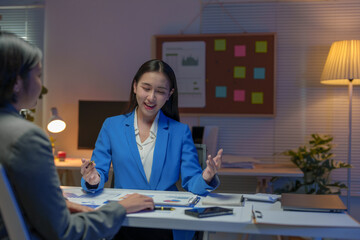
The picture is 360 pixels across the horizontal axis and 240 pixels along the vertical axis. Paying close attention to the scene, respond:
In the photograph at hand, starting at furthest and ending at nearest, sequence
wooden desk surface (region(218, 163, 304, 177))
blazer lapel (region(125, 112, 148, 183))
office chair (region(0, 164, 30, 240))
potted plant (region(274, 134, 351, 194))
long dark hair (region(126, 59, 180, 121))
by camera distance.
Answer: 1. potted plant (region(274, 134, 351, 194))
2. wooden desk surface (region(218, 163, 304, 177))
3. long dark hair (region(126, 59, 180, 121))
4. blazer lapel (region(125, 112, 148, 183))
5. office chair (region(0, 164, 30, 240))

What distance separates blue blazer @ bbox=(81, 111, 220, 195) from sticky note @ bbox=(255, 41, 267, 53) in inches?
81.3

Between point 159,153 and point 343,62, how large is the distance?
2.14 meters

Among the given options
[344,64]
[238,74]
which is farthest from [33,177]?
[238,74]

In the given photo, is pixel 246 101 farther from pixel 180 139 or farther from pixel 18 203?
pixel 18 203

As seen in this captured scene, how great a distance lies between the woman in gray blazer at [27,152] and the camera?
101 centimetres

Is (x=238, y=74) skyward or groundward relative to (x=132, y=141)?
skyward

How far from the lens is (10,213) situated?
1.02 m

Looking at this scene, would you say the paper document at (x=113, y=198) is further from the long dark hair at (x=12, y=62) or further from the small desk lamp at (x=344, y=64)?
the small desk lamp at (x=344, y=64)

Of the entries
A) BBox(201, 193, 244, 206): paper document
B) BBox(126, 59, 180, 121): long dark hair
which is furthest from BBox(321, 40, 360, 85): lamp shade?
BBox(201, 193, 244, 206): paper document

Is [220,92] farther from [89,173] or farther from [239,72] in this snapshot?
[89,173]

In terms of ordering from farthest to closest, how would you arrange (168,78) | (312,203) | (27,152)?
1. (168,78)
2. (312,203)
3. (27,152)

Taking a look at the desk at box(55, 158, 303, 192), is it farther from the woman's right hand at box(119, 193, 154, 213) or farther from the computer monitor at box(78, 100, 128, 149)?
the woman's right hand at box(119, 193, 154, 213)

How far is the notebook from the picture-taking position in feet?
4.80

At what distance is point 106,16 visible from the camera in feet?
13.7
